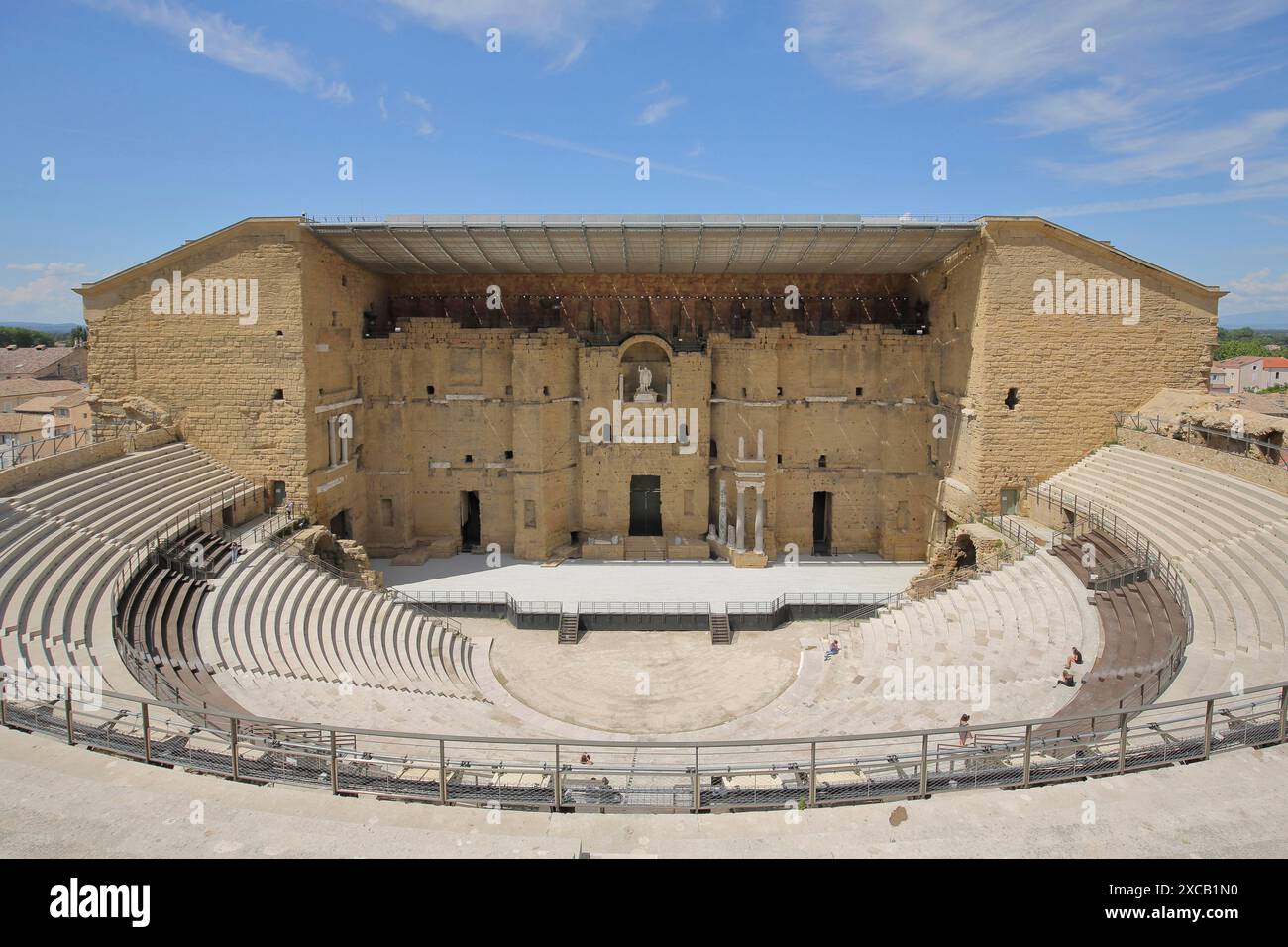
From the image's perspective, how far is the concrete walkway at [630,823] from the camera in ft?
22.3

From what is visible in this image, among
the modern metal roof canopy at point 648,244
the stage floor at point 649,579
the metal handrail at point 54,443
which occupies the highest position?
the modern metal roof canopy at point 648,244

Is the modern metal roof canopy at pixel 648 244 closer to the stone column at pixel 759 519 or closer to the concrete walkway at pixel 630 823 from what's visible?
the stone column at pixel 759 519

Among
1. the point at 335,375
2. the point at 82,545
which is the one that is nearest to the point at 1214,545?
the point at 82,545

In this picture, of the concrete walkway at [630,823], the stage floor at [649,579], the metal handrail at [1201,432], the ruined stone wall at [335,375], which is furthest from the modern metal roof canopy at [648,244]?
the concrete walkway at [630,823]

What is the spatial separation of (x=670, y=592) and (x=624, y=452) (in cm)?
723

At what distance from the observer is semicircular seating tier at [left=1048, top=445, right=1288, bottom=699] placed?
13000 millimetres

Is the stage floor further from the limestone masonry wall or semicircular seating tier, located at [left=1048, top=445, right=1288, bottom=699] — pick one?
semicircular seating tier, located at [left=1048, top=445, right=1288, bottom=699]

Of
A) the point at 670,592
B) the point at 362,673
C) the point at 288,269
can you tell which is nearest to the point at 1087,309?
the point at 670,592

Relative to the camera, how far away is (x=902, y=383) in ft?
103

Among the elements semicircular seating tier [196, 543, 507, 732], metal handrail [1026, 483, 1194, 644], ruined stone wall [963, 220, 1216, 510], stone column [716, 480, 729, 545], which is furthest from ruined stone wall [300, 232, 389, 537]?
metal handrail [1026, 483, 1194, 644]

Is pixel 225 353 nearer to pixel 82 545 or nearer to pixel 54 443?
pixel 54 443

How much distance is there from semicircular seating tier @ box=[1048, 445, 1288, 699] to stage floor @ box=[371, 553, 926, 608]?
25.6 feet

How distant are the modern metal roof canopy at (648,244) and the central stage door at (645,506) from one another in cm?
914
